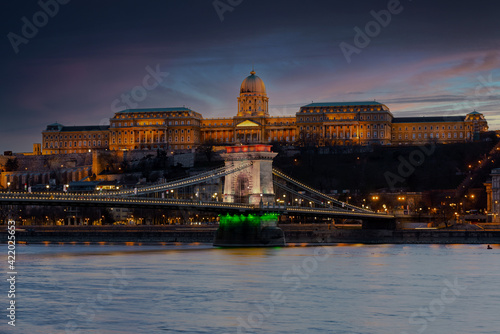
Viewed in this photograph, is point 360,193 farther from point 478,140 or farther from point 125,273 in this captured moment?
point 125,273

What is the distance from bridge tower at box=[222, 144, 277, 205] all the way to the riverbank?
28.0ft

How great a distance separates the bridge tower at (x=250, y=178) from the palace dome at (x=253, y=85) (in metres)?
84.0

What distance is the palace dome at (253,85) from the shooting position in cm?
13762

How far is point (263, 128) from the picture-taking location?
135125 mm

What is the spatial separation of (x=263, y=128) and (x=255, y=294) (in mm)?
107494

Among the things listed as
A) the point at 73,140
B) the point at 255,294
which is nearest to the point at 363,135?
the point at 73,140

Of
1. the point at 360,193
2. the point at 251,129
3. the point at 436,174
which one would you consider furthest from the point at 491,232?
the point at 251,129

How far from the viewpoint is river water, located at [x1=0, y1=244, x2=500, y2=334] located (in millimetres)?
22203

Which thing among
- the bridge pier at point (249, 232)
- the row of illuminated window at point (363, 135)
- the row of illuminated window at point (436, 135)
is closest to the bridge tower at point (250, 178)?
the bridge pier at point (249, 232)

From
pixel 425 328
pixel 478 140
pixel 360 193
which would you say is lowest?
pixel 425 328

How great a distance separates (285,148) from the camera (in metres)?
125

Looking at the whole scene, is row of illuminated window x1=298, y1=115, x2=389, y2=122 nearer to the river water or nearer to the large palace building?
the large palace building

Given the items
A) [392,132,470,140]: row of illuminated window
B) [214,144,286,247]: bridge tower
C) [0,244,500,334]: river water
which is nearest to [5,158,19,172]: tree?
[392,132,470,140]: row of illuminated window

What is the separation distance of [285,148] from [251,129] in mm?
11041
